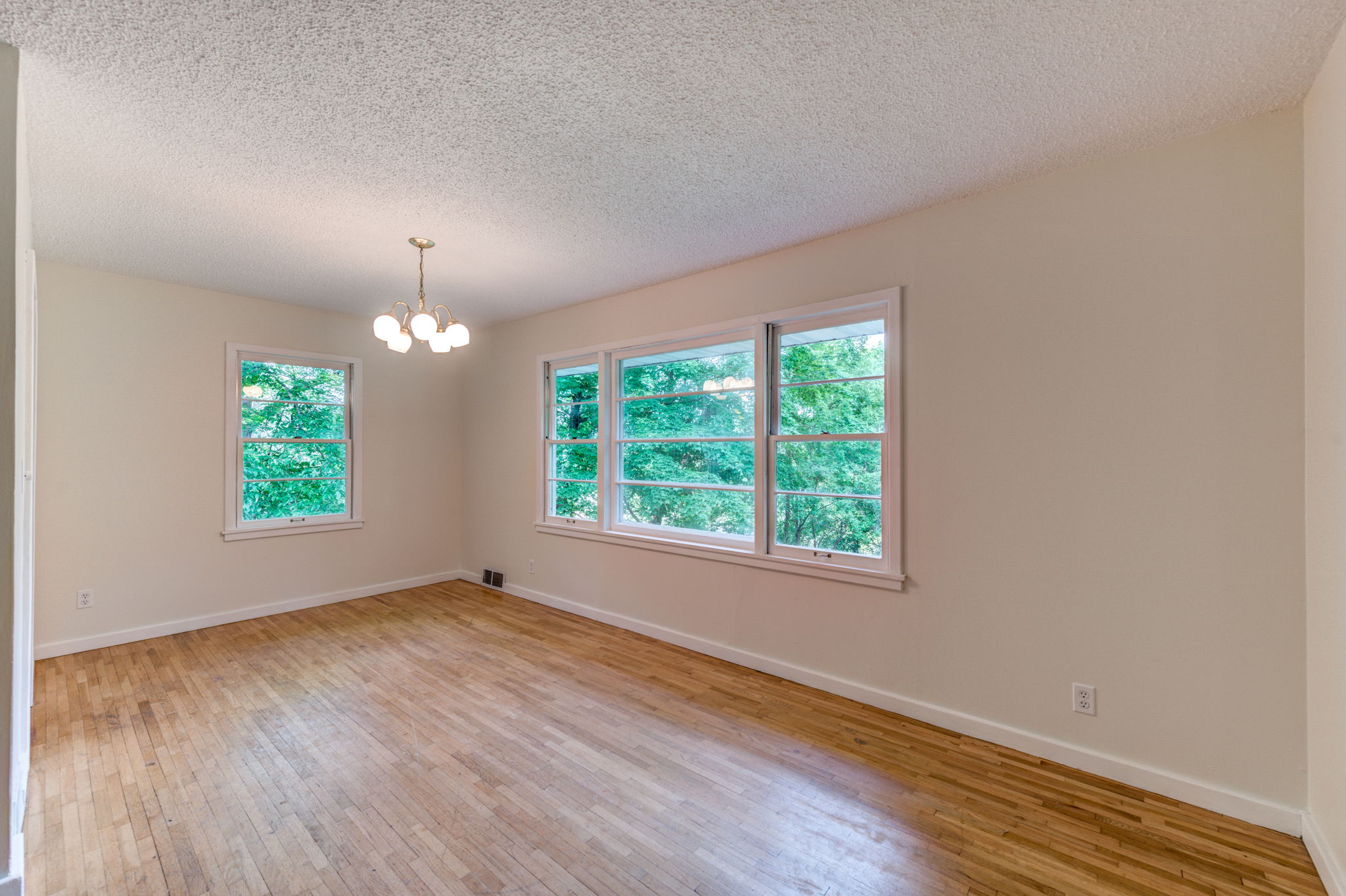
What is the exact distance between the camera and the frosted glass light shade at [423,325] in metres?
2.94

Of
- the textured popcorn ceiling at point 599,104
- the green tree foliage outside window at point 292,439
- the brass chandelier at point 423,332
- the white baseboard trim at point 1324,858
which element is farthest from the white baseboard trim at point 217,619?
the white baseboard trim at point 1324,858

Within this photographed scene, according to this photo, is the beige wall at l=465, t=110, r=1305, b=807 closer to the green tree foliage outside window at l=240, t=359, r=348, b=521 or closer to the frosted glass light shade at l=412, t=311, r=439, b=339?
the frosted glass light shade at l=412, t=311, r=439, b=339

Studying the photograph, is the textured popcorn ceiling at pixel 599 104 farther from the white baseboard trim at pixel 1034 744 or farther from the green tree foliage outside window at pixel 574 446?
the white baseboard trim at pixel 1034 744

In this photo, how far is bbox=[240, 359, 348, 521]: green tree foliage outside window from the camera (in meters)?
4.75

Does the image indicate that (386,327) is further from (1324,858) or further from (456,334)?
(1324,858)

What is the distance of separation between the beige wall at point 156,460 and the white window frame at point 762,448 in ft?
5.90

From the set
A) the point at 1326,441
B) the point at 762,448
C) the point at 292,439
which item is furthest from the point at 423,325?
the point at 1326,441

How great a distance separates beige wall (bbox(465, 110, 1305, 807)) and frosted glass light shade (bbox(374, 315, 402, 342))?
7.47 feet

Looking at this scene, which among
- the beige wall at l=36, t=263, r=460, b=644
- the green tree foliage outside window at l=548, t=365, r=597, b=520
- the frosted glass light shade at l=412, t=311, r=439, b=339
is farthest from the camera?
the green tree foliage outside window at l=548, t=365, r=597, b=520

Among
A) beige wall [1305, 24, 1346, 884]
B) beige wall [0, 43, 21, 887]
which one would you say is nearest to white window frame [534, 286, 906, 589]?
beige wall [1305, 24, 1346, 884]

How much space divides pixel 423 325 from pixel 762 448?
6.73 ft

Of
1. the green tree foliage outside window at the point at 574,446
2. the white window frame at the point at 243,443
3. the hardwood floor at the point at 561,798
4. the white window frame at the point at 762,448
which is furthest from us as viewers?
the green tree foliage outside window at the point at 574,446

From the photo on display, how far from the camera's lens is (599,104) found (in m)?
2.08

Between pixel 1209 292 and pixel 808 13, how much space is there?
1.87 meters
